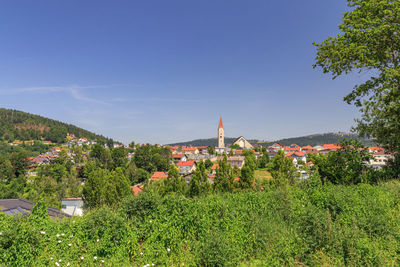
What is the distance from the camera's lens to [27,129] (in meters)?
150

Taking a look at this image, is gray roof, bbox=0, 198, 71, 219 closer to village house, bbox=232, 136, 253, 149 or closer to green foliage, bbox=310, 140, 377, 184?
green foliage, bbox=310, 140, 377, 184

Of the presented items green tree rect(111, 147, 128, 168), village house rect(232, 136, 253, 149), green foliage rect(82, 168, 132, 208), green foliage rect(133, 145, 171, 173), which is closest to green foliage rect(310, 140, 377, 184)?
green foliage rect(82, 168, 132, 208)

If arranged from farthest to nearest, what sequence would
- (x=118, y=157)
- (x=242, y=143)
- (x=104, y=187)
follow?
(x=242, y=143)
(x=118, y=157)
(x=104, y=187)

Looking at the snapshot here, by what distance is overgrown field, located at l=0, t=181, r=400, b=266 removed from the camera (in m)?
3.60

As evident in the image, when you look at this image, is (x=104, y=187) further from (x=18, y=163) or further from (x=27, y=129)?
(x=27, y=129)

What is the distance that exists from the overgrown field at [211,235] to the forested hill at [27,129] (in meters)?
167

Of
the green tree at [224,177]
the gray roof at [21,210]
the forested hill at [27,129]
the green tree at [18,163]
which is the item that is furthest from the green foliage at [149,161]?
the forested hill at [27,129]

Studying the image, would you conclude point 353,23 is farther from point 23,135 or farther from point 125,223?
point 23,135

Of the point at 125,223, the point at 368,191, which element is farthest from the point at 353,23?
the point at 125,223

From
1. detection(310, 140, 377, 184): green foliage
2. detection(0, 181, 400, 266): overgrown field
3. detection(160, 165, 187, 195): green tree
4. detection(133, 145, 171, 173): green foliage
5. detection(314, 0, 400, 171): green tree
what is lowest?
detection(133, 145, 171, 173): green foliage

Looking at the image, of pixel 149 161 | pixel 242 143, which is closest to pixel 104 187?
pixel 149 161

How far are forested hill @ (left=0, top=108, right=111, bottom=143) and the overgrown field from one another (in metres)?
167

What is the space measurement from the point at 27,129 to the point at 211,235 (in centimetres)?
19099

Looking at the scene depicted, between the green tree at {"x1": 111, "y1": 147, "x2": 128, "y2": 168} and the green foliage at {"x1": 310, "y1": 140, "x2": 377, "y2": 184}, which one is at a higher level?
the green foliage at {"x1": 310, "y1": 140, "x2": 377, "y2": 184}
